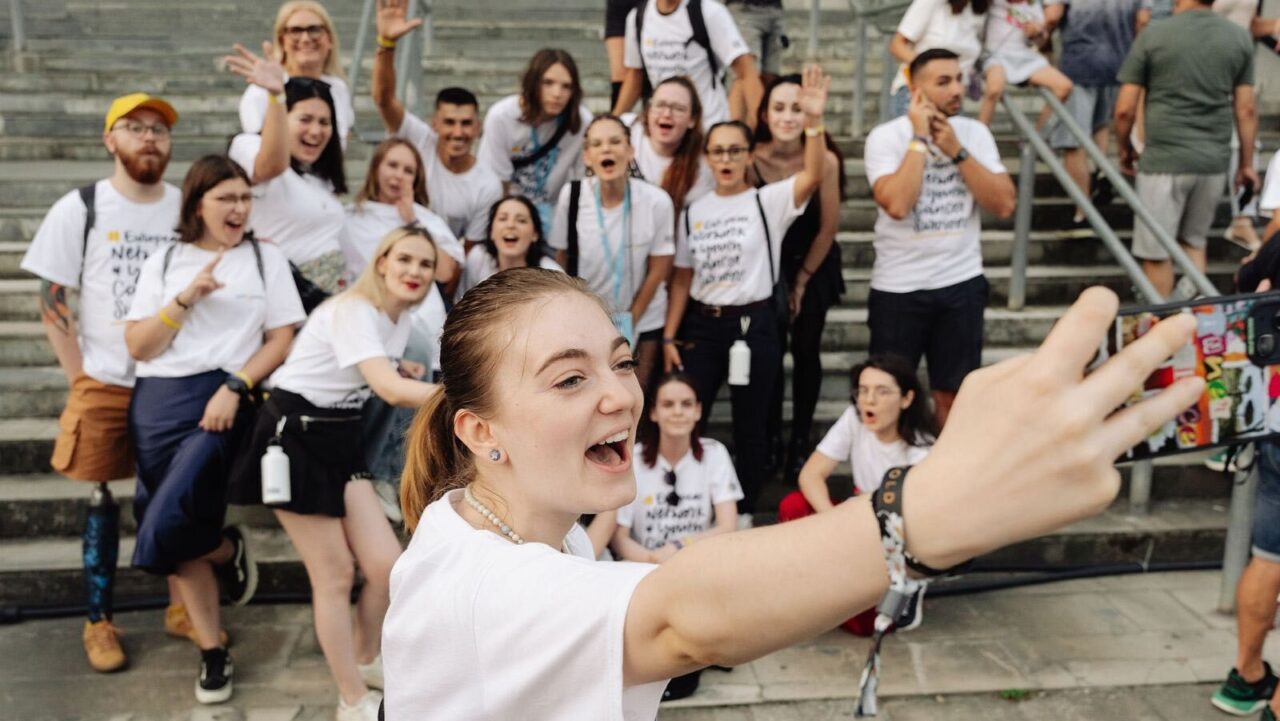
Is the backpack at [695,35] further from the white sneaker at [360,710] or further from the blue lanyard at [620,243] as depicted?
the white sneaker at [360,710]

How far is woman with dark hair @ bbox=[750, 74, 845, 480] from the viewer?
16.2 feet

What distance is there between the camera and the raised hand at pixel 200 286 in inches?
149

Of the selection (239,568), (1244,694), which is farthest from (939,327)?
(239,568)

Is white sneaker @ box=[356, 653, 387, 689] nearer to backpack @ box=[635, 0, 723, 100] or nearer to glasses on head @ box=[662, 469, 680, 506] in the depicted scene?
glasses on head @ box=[662, 469, 680, 506]

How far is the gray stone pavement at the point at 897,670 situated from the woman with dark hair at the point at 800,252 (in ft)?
3.44

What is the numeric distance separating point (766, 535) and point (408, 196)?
3700mm

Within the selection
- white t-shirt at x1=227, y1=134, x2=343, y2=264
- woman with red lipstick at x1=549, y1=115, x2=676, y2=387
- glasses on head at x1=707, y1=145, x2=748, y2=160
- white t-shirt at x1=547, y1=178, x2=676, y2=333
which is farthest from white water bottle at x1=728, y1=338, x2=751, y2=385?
white t-shirt at x1=227, y1=134, x2=343, y2=264

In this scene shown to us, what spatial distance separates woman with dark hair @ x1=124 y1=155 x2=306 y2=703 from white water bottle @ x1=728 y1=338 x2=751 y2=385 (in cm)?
173

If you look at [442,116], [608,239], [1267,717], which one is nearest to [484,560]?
[1267,717]

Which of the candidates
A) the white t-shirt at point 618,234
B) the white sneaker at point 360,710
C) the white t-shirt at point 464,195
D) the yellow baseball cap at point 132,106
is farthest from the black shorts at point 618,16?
the white sneaker at point 360,710

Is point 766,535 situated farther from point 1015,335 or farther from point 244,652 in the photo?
point 1015,335

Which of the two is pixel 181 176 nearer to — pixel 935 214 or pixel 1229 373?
pixel 935 214

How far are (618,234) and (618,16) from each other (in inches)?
63.0

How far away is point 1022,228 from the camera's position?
598 cm
